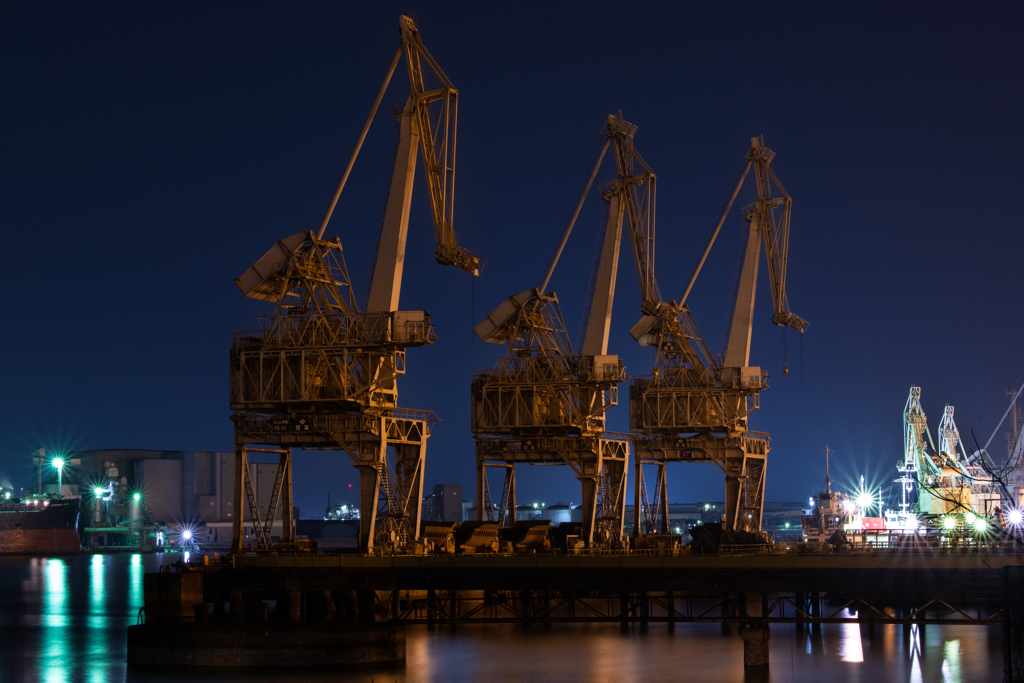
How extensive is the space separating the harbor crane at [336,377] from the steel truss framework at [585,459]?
15412mm

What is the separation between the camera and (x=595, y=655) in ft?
218

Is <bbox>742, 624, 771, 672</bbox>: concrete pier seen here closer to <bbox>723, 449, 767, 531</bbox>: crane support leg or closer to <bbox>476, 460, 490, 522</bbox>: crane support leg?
<bbox>476, 460, 490, 522</bbox>: crane support leg

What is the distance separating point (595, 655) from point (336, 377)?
2221cm

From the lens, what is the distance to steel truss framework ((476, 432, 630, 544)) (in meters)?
85.3

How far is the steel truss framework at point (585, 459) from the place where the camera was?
85312mm

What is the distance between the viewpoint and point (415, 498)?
232 feet

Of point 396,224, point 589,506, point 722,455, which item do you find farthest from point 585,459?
point 396,224

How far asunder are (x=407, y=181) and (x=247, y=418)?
1780cm

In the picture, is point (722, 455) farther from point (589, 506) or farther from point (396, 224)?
point (396, 224)

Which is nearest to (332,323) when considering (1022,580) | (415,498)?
(415,498)

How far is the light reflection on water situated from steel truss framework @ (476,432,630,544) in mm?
9154

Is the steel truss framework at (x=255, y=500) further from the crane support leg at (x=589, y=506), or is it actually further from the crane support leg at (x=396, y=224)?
the crane support leg at (x=589, y=506)

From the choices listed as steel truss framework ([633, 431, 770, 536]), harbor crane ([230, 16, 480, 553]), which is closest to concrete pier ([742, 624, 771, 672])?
harbor crane ([230, 16, 480, 553])

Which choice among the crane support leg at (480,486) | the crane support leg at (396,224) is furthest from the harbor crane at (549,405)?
the crane support leg at (396,224)
